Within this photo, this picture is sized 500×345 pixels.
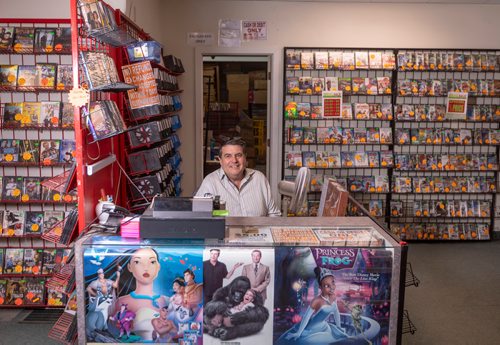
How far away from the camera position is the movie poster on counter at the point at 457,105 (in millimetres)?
6180

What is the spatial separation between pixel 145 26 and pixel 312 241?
3591 millimetres

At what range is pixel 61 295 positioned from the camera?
4.32 m

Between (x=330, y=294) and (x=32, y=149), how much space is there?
2907 mm

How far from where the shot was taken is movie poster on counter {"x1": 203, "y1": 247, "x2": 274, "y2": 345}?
2252 mm

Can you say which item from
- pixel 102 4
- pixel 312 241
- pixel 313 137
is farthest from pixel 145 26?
pixel 312 241

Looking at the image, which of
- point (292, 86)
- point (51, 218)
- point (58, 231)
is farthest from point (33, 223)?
point (292, 86)

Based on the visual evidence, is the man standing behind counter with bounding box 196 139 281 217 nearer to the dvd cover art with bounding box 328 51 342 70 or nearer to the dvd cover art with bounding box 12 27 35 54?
the dvd cover art with bounding box 12 27 35 54

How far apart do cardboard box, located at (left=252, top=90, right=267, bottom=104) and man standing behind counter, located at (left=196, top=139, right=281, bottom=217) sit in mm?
5654

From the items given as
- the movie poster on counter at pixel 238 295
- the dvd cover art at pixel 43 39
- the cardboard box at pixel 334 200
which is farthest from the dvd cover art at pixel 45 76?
the movie poster on counter at pixel 238 295

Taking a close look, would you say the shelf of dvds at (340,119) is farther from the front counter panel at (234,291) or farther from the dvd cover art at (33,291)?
the front counter panel at (234,291)

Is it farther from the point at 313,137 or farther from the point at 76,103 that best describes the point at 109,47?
the point at 313,137

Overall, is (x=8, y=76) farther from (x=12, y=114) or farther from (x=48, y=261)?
(x=48, y=261)

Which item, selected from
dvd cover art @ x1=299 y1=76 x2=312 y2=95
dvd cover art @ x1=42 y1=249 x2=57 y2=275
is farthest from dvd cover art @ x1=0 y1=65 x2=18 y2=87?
dvd cover art @ x1=299 y1=76 x2=312 y2=95

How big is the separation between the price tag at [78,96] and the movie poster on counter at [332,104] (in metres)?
3.69
